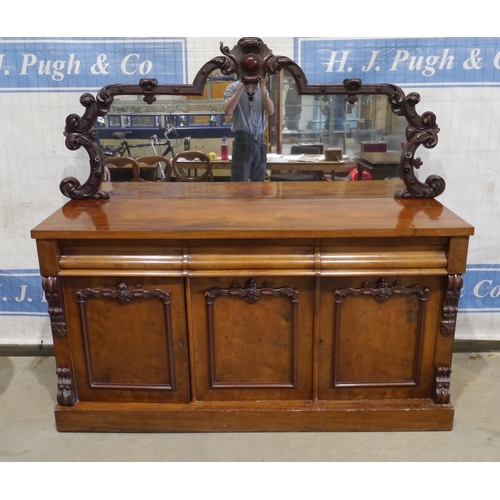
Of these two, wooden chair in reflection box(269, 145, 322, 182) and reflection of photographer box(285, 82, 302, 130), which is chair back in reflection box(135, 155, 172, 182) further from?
reflection of photographer box(285, 82, 302, 130)

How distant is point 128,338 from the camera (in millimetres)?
2441

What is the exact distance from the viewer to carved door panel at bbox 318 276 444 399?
237 centimetres

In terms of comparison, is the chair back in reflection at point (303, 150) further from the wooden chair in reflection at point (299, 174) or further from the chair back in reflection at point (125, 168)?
the chair back in reflection at point (125, 168)

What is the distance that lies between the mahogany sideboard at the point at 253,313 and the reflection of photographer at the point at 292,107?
0.48m

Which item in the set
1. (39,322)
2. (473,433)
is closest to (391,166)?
(473,433)

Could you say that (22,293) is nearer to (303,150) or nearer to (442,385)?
(303,150)

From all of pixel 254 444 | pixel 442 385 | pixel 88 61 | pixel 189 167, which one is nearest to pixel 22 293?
pixel 189 167

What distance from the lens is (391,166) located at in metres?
2.92

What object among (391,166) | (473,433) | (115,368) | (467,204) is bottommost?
(473,433)

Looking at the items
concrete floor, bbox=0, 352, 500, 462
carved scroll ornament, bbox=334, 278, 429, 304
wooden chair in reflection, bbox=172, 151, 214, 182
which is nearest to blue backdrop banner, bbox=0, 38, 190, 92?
wooden chair in reflection, bbox=172, 151, 214, 182

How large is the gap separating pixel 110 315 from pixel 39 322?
113cm

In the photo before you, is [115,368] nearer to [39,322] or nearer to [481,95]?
[39,322]

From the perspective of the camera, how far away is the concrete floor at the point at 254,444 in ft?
7.82

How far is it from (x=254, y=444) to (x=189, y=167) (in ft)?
4.86
